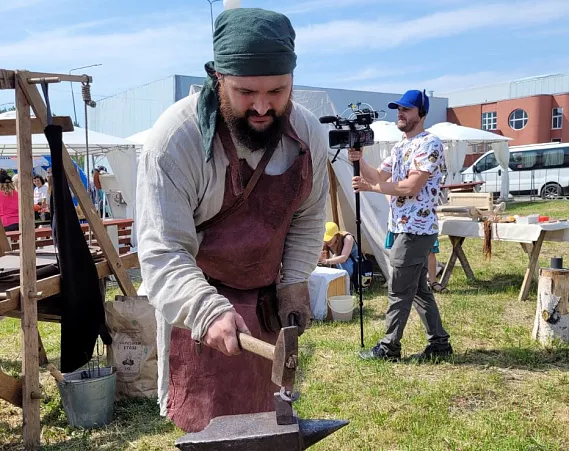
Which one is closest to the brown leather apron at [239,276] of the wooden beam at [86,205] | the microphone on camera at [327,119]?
the wooden beam at [86,205]

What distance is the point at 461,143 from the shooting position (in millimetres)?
16984

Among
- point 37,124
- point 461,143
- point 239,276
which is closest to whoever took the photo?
point 239,276

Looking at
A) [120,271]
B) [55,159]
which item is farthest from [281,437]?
[120,271]

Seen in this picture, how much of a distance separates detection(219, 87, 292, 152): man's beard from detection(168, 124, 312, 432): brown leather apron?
0.14ft

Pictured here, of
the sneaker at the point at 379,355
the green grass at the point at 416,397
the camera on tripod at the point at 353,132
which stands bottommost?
the green grass at the point at 416,397

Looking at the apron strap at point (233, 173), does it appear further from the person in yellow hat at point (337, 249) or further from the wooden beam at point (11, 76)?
the person in yellow hat at point (337, 249)

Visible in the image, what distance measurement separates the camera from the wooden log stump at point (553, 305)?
425 cm

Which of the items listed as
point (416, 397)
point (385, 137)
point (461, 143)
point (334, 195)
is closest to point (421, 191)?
point (416, 397)

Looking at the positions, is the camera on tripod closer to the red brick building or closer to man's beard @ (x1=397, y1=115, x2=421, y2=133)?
man's beard @ (x1=397, y1=115, x2=421, y2=133)

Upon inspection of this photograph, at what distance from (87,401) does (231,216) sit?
7.22 feet

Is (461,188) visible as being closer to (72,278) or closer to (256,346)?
(72,278)

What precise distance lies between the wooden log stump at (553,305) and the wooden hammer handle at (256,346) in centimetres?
354

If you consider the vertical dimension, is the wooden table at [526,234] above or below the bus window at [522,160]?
below

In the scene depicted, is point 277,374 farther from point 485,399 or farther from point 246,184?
point 485,399
